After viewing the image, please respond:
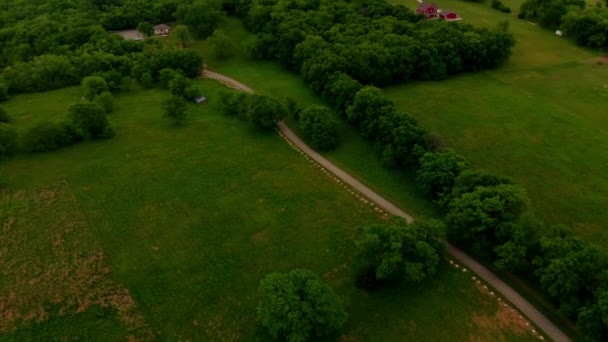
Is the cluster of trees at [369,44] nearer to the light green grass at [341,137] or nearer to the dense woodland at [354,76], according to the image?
the dense woodland at [354,76]

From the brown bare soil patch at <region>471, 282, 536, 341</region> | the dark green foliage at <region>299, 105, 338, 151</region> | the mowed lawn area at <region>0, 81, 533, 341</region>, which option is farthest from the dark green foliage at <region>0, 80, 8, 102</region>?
the brown bare soil patch at <region>471, 282, 536, 341</region>

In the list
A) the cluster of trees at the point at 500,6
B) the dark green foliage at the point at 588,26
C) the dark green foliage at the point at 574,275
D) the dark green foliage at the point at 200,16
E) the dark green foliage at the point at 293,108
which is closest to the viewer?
the dark green foliage at the point at 574,275

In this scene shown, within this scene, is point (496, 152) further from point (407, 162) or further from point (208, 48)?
point (208, 48)

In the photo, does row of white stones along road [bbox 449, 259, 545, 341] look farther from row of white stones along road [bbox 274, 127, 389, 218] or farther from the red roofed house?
the red roofed house

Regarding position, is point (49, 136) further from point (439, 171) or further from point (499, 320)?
point (499, 320)

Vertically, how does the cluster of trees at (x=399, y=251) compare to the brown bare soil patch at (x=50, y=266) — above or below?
above

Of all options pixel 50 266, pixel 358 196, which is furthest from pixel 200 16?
pixel 50 266

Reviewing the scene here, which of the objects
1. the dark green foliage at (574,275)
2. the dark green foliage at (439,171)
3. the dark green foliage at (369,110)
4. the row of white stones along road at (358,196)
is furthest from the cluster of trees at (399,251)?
the dark green foliage at (369,110)
